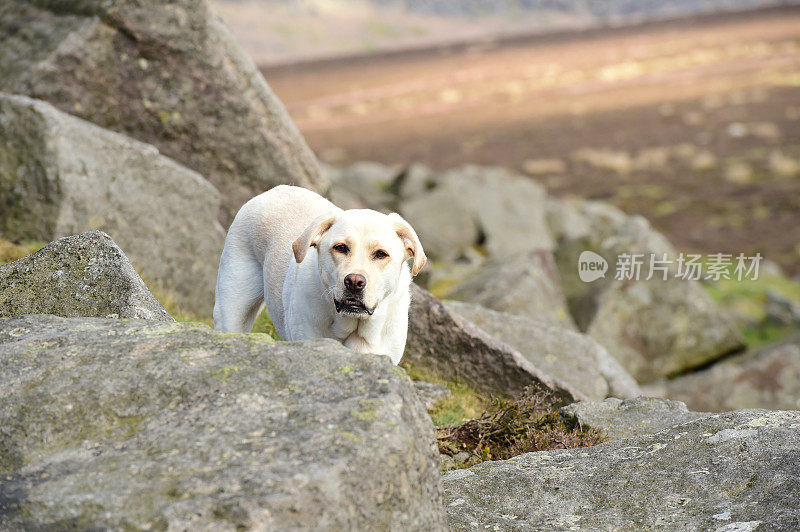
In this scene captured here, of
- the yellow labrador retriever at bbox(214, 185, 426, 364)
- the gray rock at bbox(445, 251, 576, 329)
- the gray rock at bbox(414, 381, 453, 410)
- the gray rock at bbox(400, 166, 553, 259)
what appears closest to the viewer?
the yellow labrador retriever at bbox(214, 185, 426, 364)

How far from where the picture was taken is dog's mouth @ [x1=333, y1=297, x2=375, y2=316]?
17.9 feet

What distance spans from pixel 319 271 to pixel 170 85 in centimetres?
648

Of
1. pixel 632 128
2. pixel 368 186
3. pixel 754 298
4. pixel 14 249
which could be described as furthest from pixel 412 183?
pixel 632 128

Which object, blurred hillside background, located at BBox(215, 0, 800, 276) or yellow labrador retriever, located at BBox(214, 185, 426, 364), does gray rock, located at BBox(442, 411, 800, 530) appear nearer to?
yellow labrador retriever, located at BBox(214, 185, 426, 364)

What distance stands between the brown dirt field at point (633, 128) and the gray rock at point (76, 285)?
65.3 ft

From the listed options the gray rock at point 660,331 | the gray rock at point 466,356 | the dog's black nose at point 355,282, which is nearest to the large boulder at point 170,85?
the gray rock at point 466,356

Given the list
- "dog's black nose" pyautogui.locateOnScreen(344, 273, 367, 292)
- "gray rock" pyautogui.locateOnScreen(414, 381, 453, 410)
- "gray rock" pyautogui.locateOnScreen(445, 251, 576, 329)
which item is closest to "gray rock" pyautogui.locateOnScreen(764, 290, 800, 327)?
"gray rock" pyautogui.locateOnScreen(445, 251, 576, 329)

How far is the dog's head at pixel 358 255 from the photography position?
543 centimetres

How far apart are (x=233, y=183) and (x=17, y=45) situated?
11.8ft

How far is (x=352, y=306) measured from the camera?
5.48 metres

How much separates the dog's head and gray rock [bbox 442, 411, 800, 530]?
4.25 feet

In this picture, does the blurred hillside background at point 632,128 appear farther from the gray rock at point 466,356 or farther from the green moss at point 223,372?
the green moss at point 223,372

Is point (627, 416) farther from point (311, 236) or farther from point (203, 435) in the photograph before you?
point (203, 435)

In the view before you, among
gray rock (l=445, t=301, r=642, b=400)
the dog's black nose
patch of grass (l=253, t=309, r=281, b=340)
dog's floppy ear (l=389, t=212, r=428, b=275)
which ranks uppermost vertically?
dog's floppy ear (l=389, t=212, r=428, b=275)
